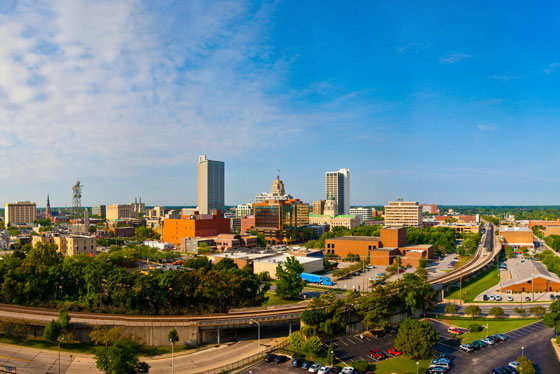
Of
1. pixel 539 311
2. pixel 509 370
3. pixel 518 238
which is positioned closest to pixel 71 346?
pixel 509 370

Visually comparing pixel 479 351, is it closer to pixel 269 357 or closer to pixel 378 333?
pixel 378 333

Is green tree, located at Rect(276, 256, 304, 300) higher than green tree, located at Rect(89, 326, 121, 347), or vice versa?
green tree, located at Rect(276, 256, 304, 300)

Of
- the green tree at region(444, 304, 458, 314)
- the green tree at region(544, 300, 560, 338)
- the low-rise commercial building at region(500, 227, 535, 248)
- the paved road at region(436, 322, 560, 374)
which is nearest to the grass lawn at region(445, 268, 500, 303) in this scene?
the green tree at region(444, 304, 458, 314)

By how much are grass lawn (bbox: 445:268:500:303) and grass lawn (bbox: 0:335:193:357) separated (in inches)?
1773

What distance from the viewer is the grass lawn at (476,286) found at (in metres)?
64.6

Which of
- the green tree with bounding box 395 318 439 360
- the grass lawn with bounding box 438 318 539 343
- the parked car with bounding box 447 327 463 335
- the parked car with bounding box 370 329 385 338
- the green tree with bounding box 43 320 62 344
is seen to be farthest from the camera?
the parked car with bounding box 447 327 463 335

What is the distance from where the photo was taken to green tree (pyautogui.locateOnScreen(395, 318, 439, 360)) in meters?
37.0

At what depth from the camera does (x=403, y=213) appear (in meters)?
173

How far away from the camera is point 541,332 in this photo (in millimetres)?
44406

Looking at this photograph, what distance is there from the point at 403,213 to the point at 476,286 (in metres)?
103

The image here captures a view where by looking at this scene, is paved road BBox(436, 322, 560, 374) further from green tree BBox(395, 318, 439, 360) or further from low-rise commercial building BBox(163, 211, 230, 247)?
low-rise commercial building BBox(163, 211, 230, 247)

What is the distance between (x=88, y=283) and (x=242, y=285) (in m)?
19.5

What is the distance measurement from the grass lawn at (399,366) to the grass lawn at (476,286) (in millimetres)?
28713

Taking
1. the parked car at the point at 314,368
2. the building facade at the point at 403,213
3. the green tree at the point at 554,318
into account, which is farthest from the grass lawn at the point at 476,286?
the building facade at the point at 403,213
